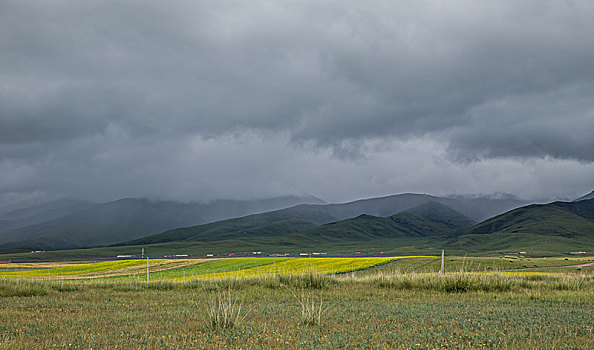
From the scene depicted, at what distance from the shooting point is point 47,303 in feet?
58.7

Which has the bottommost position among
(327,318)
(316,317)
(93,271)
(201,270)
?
(93,271)

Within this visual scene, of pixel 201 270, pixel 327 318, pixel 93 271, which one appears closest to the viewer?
pixel 327 318

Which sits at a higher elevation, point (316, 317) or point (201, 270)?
point (316, 317)

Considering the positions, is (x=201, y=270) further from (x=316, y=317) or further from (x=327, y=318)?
(x=316, y=317)

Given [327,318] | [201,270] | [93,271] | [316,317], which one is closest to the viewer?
[316,317]

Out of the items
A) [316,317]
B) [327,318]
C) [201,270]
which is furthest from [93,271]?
[316,317]

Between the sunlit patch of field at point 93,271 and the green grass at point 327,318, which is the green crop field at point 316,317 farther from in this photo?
the sunlit patch of field at point 93,271

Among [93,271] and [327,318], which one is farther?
[93,271]

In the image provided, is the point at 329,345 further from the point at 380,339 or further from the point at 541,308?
the point at 541,308

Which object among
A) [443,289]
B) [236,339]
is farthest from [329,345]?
[443,289]

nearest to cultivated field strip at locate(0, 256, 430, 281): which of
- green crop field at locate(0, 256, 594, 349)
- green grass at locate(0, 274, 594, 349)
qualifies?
green crop field at locate(0, 256, 594, 349)

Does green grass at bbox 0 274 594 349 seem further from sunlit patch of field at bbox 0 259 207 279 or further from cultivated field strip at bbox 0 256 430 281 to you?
sunlit patch of field at bbox 0 259 207 279

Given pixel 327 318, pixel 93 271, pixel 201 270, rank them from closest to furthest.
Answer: pixel 327 318 → pixel 201 270 → pixel 93 271

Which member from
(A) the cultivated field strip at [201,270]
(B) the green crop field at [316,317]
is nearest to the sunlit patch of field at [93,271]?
(A) the cultivated field strip at [201,270]
